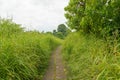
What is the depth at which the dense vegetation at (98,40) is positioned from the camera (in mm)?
6090

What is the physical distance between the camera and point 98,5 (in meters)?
8.87

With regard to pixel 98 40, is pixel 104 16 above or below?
above

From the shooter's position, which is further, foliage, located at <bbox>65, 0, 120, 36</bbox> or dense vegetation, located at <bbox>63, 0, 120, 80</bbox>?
foliage, located at <bbox>65, 0, 120, 36</bbox>

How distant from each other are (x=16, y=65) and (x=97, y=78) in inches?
81.3

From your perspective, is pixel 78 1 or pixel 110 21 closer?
pixel 110 21

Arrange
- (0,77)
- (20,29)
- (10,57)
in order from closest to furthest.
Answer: (0,77) → (10,57) → (20,29)

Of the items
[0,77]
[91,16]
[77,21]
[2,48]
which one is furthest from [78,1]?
[0,77]

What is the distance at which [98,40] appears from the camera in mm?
8938

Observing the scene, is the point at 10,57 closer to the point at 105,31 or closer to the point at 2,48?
the point at 2,48

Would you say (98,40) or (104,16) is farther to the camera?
(98,40)

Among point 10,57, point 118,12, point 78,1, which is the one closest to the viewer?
point 10,57

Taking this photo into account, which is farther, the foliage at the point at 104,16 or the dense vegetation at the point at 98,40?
the foliage at the point at 104,16

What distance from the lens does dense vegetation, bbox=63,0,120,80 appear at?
609 cm

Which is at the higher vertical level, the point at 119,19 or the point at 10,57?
the point at 119,19
